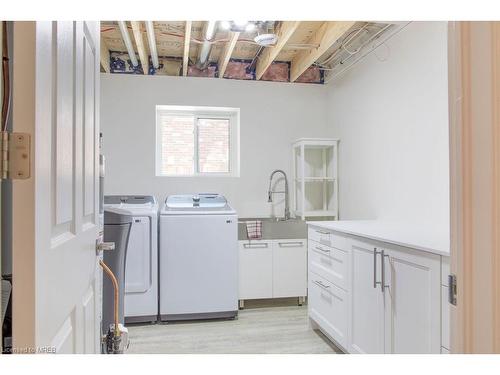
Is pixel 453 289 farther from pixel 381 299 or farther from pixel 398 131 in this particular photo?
pixel 398 131

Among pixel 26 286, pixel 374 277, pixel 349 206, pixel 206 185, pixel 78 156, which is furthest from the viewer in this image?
pixel 206 185

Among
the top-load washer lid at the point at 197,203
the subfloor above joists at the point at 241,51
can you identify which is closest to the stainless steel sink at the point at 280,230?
the top-load washer lid at the point at 197,203

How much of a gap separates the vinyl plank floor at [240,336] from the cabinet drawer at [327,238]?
762 mm

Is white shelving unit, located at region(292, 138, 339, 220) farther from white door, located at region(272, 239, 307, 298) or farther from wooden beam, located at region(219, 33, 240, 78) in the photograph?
wooden beam, located at region(219, 33, 240, 78)

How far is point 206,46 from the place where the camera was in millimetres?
3137

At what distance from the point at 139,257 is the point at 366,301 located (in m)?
1.88

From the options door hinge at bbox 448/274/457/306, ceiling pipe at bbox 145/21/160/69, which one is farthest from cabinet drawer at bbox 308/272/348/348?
ceiling pipe at bbox 145/21/160/69

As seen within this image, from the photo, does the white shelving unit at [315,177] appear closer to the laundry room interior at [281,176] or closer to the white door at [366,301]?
the laundry room interior at [281,176]

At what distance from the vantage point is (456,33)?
2.59 ft

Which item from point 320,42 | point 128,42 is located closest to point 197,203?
A: point 128,42

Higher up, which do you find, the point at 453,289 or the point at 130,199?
the point at 130,199
